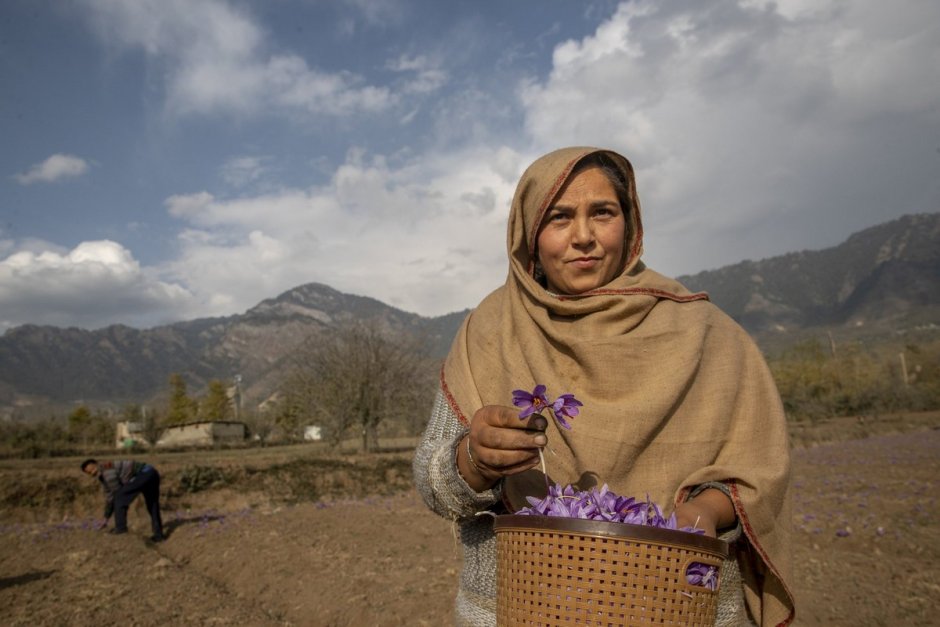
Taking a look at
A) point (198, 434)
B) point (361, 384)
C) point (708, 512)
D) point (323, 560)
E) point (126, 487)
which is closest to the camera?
point (708, 512)

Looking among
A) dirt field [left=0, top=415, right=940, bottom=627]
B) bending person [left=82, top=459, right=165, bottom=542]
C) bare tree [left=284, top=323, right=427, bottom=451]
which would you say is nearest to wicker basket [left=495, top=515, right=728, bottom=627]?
dirt field [left=0, top=415, right=940, bottom=627]

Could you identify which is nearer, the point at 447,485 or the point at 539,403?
the point at 539,403

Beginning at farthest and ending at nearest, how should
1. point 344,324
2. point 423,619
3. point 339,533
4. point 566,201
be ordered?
point 344,324 < point 339,533 < point 423,619 < point 566,201

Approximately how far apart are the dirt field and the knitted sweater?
162 inches

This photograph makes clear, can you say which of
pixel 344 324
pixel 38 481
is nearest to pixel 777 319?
pixel 344 324

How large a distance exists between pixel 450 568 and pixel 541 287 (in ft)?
21.2

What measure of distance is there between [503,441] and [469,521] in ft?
1.94

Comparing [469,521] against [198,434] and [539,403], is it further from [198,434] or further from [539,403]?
[198,434]

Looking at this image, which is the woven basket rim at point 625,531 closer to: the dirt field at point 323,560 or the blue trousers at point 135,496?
the dirt field at point 323,560

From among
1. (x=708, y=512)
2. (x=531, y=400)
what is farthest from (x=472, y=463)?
(x=708, y=512)

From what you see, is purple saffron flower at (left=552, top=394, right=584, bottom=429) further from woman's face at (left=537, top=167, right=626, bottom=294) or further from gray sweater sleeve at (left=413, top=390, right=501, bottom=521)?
woman's face at (left=537, top=167, right=626, bottom=294)

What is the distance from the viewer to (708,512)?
141 centimetres

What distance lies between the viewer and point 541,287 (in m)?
1.90

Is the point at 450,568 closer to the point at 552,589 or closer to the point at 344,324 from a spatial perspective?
the point at 552,589
